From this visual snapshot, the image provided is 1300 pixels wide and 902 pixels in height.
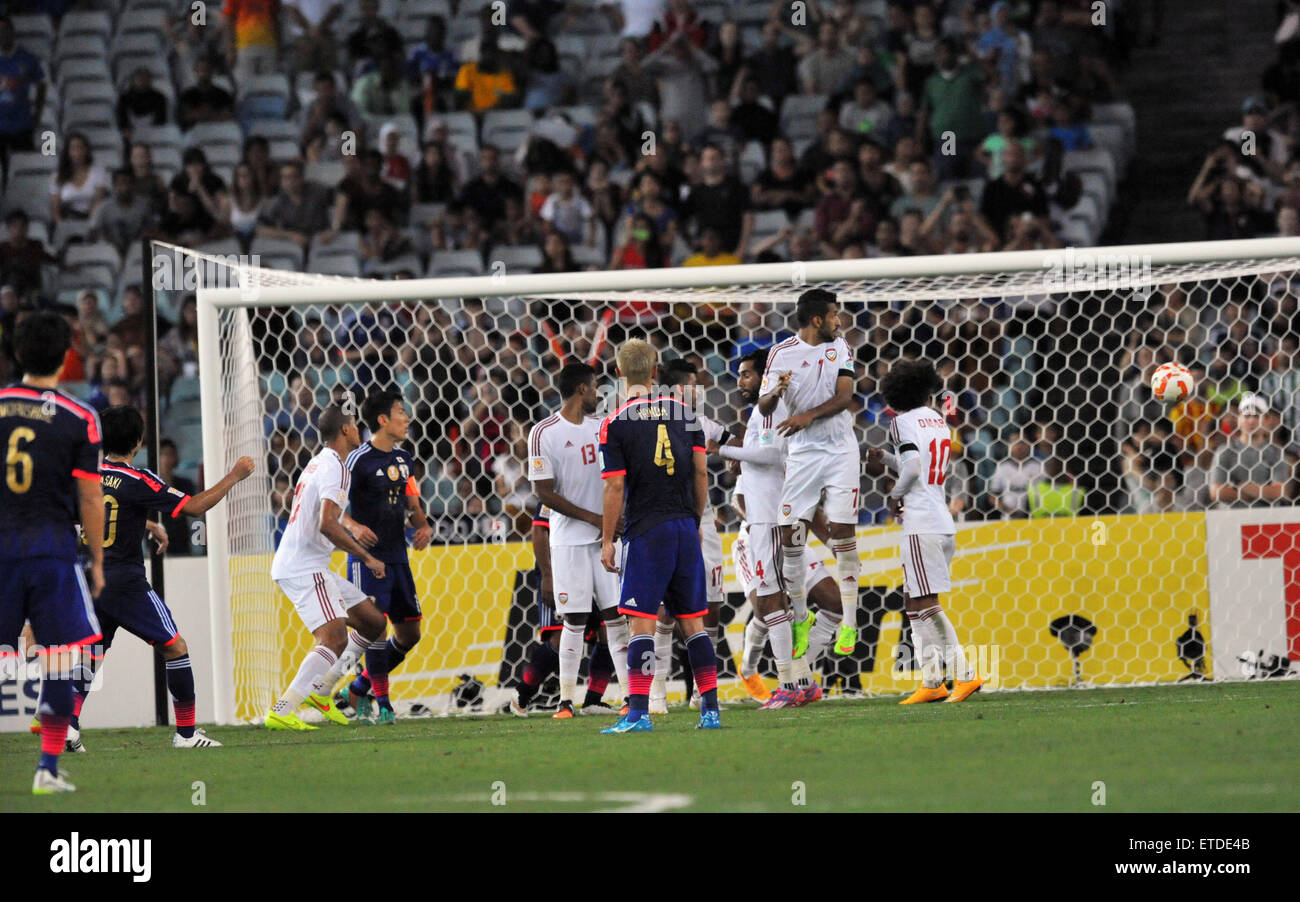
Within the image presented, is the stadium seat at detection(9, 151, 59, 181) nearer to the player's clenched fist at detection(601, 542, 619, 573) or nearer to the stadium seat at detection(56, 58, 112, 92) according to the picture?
the stadium seat at detection(56, 58, 112, 92)

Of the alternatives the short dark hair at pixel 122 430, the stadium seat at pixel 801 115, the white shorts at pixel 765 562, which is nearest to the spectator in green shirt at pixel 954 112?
the stadium seat at pixel 801 115

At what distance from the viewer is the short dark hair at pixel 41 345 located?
6227mm

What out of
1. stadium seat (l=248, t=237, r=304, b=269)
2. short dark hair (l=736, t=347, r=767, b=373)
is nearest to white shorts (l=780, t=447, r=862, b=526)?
short dark hair (l=736, t=347, r=767, b=373)

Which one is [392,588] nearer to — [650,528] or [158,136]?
[650,528]

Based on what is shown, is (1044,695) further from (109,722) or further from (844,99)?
(844,99)

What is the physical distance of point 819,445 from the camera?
932 cm

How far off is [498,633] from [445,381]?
2234 millimetres

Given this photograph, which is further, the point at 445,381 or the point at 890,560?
the point at 445,381

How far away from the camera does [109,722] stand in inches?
434

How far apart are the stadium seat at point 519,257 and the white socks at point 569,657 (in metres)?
6.52

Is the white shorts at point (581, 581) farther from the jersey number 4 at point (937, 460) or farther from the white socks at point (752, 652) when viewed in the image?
the jersey number 4 at point (937, 460)

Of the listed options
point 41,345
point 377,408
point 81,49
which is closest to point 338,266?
point 81,49

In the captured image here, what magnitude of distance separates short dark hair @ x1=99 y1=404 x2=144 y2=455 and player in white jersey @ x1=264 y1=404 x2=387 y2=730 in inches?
44.3
